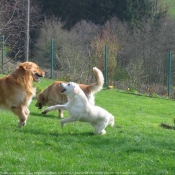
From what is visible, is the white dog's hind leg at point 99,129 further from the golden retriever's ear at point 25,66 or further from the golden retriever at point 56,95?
the golden retriever at point 56,95

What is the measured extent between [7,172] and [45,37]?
3286 centimetres

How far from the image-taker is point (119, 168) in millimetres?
6426

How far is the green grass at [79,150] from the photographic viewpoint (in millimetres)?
6297

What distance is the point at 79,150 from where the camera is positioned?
23.9 feet

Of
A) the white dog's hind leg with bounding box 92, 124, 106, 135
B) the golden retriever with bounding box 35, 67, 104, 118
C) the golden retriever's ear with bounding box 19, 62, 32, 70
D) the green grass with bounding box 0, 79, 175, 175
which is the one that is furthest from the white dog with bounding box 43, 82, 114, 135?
the golden retriever with bounding box 35, 67, 104, 118

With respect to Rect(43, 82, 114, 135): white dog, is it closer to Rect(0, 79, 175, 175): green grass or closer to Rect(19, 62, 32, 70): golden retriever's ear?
Rect(0, 79, 175, 175): green grass

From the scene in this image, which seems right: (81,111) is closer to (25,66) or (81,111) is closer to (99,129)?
(99,129)

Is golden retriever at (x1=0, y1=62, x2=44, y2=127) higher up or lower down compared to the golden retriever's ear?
lower down

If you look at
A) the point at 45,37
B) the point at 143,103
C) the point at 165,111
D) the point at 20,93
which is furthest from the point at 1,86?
the point at 45,37

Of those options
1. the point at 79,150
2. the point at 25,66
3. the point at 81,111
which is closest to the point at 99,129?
the point at 81,111

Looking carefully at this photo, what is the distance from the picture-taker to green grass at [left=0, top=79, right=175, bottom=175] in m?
6.30

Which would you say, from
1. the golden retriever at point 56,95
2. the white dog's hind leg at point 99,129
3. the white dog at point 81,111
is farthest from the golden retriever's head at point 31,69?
the golden retriever at point 56,95

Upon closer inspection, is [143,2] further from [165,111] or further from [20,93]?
[20,93]

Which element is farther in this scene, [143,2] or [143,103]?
[143,2]
